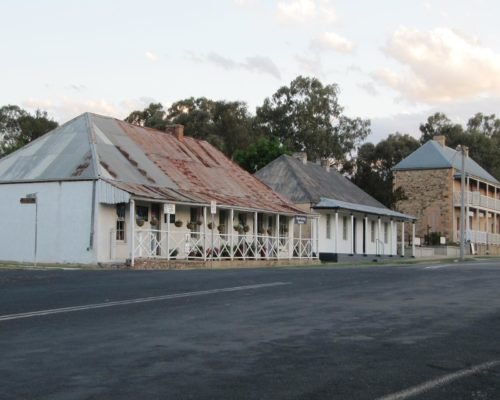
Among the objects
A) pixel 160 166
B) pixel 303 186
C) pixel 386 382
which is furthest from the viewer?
pixel 303 186

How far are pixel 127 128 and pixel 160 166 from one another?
2992 mm

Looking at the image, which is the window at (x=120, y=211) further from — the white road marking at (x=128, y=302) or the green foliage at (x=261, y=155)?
the green foliage at (x=261, y=155)

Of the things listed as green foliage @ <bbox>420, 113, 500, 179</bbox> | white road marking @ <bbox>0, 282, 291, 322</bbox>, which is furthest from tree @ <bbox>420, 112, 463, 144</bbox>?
white road marking @ <bbox>0, 282, 291, 322</bbox>

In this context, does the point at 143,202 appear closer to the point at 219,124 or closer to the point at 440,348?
the point at 440,348

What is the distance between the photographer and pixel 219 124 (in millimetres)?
78000

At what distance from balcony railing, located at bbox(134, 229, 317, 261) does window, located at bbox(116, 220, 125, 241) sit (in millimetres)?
936

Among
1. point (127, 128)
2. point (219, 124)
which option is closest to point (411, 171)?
point (219, 124)

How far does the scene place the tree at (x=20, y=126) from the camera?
7694 centimetres

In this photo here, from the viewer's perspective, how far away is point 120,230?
3347 cm

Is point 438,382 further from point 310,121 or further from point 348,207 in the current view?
Answer: point 310,121

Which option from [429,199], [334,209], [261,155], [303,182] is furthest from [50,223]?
[429,199]

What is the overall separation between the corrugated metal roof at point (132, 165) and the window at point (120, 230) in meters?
1.63

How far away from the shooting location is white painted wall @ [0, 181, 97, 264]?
32.5 m

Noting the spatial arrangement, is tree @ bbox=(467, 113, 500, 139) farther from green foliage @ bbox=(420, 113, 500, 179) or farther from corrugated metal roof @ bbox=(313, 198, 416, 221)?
corrugated metal roof @ bbox=(313, 198, 416, 221)
